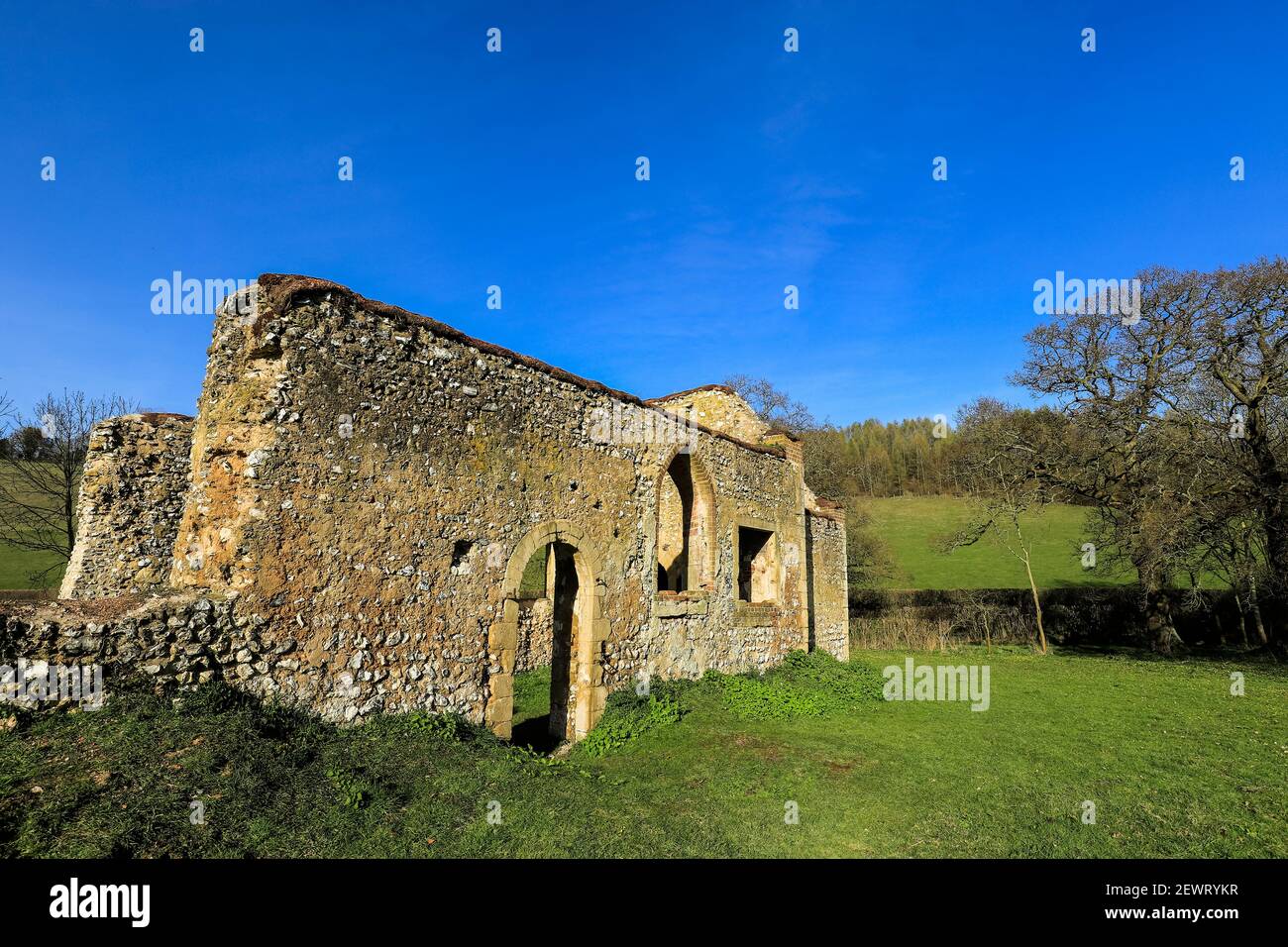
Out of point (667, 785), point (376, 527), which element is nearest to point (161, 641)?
point (376, 527)

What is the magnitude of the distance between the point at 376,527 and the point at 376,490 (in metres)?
0.40

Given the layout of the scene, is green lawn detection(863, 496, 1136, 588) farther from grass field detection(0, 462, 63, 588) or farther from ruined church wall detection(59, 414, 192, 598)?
grass field detection(0, 462, 63, 588)

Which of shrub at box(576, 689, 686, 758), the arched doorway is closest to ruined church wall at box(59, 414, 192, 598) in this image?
the arched doorway

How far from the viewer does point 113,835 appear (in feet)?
12.8

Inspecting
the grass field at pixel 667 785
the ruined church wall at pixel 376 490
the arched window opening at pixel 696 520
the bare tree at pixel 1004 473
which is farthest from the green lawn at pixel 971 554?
the ruined church wall at pixel 376 490

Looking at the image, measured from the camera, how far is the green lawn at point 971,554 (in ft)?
109

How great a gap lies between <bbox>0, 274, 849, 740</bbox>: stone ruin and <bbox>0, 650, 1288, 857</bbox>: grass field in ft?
1.84

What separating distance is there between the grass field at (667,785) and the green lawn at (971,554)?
65.5 ft

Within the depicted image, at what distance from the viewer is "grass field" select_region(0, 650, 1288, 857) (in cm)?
436

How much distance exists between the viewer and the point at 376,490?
694 centimetres

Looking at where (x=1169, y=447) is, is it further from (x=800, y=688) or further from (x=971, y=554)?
(x=971, y=554)

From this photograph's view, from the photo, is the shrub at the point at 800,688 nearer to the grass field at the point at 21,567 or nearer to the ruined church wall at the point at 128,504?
the ruined church wall at the point at 128,504

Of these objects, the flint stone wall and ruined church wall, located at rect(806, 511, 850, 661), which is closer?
the flint stone wall
